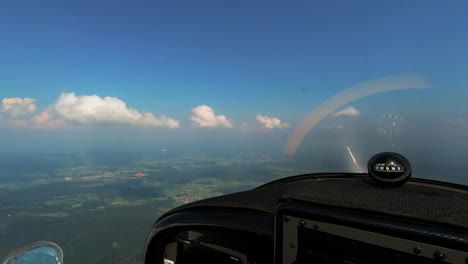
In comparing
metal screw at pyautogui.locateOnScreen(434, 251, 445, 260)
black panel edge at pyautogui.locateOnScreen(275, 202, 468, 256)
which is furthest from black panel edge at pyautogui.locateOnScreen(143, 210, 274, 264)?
metal screw at pyautogui.locateOnScreen(434, 251, 445, 260)

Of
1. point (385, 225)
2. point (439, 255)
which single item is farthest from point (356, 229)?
point (439, 255)

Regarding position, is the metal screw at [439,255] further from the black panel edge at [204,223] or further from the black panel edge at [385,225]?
the black panel edge at [204,223]

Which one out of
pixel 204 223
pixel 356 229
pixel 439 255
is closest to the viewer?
pixel 439 255

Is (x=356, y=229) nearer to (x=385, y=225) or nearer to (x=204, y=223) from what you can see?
(x=385, y=225)

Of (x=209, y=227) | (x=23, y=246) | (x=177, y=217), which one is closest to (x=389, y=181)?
(x=209, y=227)

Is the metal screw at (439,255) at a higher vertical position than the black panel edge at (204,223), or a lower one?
higher

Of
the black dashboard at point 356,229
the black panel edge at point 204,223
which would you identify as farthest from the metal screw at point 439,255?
the black panel edge at point 204,223

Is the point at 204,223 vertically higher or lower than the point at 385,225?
lower

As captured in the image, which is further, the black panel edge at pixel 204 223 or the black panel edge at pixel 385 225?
the black panel edge at pixel 204 223

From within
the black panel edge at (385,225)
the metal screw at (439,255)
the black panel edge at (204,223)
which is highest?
the black panel edge at (385,225)

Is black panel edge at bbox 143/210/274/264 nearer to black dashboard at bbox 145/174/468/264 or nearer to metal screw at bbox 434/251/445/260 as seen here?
black dashboard at bbox 145/174/468/264

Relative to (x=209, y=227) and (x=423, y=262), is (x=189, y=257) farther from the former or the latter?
(x=423, y=262)
